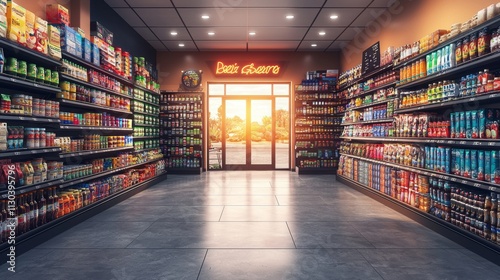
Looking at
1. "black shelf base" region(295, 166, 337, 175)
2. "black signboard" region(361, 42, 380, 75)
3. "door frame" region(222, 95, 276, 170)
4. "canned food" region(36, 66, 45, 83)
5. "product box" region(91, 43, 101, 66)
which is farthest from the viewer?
"door frame" region(222, 95, 276, 170)

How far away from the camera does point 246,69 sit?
10398 millimetres

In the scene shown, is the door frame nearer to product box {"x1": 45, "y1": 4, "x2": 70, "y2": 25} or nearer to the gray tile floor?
the gray tile floor

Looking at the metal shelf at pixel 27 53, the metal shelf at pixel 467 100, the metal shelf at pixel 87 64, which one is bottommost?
the metal shelf at pixel 467 100

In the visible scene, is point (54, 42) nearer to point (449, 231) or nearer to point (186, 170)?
point (449, 231)

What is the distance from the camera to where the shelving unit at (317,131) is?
1008 cm

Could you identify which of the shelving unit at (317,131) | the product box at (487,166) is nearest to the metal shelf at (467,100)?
the product box at (487,166)

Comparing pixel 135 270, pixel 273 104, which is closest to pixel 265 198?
pixel 135 270

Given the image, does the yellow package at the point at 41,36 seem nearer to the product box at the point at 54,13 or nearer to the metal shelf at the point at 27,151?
the product box at the point at 54,13

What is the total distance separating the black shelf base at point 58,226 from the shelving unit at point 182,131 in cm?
378

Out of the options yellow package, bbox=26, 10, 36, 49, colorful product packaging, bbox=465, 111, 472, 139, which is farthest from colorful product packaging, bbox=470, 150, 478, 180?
yellow package, bbox=26, 10, 36, 49

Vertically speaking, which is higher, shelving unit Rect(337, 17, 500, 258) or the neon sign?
the neon sign

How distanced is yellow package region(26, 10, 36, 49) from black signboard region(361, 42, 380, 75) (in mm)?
5826

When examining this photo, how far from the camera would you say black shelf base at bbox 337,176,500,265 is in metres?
3.01

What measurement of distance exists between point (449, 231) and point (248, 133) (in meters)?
7.81
